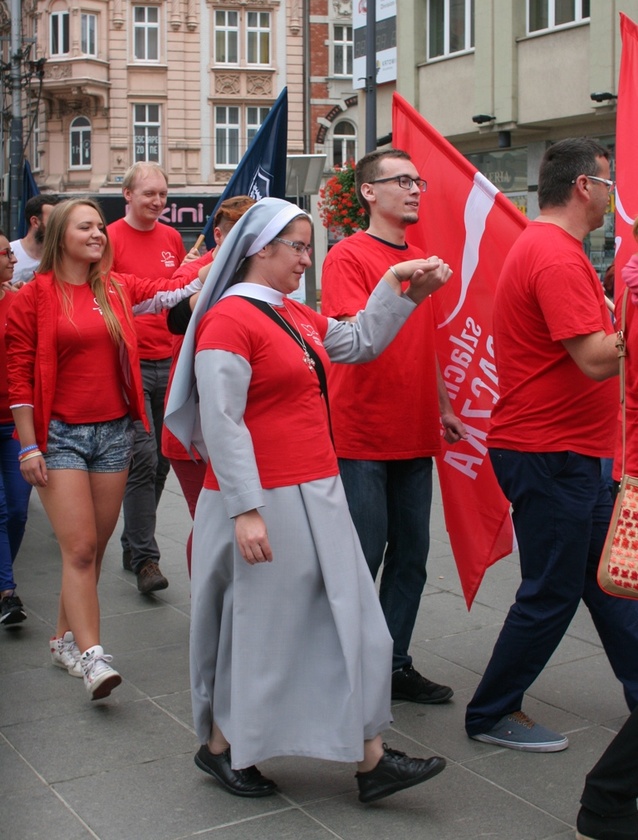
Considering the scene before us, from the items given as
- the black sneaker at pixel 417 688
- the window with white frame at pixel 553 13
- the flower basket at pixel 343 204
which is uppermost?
the window with white frame at pixel 553 13

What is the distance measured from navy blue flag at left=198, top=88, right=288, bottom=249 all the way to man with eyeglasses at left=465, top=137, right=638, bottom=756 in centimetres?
315

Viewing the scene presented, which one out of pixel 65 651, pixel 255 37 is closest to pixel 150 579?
pixel 65 651

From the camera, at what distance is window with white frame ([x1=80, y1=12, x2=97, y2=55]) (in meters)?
52.5

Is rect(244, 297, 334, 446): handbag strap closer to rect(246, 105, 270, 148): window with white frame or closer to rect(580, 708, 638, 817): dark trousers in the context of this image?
rect(580, 708, 638, 817): dark trousers

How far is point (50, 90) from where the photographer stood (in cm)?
5294

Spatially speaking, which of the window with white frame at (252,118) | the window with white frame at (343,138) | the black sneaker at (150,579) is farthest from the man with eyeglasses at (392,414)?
the window with white frame at (343,138)

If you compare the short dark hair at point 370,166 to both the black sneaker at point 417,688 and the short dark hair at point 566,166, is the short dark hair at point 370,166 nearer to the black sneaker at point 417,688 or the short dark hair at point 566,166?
the short dark hair at point 566,166

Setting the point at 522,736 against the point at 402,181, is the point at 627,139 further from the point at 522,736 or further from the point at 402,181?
the point at 522,736

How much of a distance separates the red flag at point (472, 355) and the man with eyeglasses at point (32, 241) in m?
3.26

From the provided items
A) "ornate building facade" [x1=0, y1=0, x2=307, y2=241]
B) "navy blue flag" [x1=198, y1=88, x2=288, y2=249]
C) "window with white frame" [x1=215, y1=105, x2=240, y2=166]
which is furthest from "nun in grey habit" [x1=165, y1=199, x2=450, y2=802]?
"window with white frame" [x1=215, y1=105, x2=240, y2=166]

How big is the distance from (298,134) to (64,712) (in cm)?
5035

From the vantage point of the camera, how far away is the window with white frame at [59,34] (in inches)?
2077

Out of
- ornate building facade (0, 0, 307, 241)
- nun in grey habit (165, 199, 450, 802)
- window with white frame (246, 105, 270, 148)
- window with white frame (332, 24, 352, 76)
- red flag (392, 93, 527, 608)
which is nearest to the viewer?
nun in grey habit (165, 199, 450, 802)

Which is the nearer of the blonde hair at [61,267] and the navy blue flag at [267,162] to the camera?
the blonde hair at [61,267]
